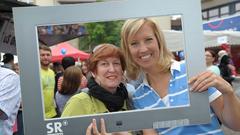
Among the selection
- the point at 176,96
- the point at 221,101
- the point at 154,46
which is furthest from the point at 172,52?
the point at 221,101

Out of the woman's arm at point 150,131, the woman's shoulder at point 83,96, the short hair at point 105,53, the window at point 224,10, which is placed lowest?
the woman's arm at point 150,131

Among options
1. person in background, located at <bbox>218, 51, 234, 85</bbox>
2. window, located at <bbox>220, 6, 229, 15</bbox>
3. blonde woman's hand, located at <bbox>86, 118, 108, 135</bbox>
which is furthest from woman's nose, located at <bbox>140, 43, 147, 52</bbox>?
window, located at <bbox>220, 6, 229, 15</bbox>

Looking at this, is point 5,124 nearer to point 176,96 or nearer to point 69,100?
point 69,100

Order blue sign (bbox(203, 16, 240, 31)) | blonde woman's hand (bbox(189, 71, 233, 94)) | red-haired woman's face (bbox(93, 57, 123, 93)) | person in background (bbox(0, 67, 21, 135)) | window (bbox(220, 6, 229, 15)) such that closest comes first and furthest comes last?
blonde woman's hand (bbox(189, 71, 233, 94)) < red-haired woman's face (bbox(93, 57, 123, 93)) < person in background (bbox(0, 67, 21, 135)) < blue sign (bbox(203, 16, 240, 31)) < window (bbox(220, 6, 229, 15))

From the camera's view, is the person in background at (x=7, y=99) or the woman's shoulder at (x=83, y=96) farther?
the person in background at (x=7, y=99)

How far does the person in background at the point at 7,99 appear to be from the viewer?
2469 millimetres

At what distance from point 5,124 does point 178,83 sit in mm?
1400

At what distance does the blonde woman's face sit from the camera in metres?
1.74

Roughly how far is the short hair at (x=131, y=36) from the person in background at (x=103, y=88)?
31 mm

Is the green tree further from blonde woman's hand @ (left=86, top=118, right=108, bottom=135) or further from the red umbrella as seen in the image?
blonde woman's hand @ (left=86, top=118, right=108, bottom=135)

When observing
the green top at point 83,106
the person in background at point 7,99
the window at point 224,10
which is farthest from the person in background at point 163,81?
the window at point 224,10

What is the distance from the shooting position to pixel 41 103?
1671 millimetres

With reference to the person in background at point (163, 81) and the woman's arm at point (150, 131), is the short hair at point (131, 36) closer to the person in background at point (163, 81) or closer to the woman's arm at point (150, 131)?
the person in background at point (163, 81)

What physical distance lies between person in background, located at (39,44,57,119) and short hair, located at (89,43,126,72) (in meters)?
0.19
